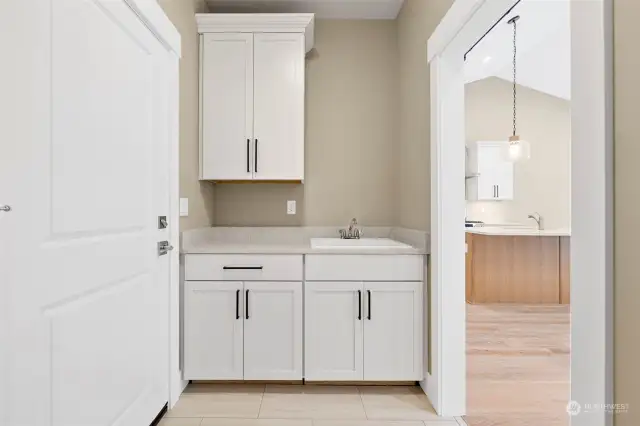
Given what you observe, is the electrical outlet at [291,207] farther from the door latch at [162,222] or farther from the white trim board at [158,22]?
the white trim board at [158,22]

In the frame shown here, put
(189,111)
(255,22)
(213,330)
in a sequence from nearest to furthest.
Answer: (213,330), (189,111), (255,22)

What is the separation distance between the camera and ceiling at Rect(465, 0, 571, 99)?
393 cm

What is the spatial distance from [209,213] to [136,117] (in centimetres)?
127

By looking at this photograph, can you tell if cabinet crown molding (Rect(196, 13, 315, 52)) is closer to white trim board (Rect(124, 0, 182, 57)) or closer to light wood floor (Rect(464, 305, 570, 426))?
white trim board (Rect(124, 0, 182, 57))

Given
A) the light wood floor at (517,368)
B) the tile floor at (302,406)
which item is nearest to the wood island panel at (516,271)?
the light wood floor at (517,368)

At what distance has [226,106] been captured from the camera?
9.50 feet

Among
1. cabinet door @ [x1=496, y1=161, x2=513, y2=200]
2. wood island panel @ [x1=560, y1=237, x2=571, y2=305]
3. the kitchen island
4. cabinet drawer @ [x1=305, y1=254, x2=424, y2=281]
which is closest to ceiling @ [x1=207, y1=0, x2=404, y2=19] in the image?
cabinet drawer @ [x1=305, y1=254, x2=424, y2=281]

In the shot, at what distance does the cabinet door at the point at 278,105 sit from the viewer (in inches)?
114

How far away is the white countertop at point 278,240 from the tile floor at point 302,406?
82cm

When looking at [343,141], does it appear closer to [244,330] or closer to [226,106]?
[226,106]

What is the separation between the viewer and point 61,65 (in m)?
1.36

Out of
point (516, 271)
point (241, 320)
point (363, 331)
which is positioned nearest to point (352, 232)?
point (363, 331)

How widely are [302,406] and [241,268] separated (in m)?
0.83

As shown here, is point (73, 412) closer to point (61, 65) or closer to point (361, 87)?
point (61, 65)
